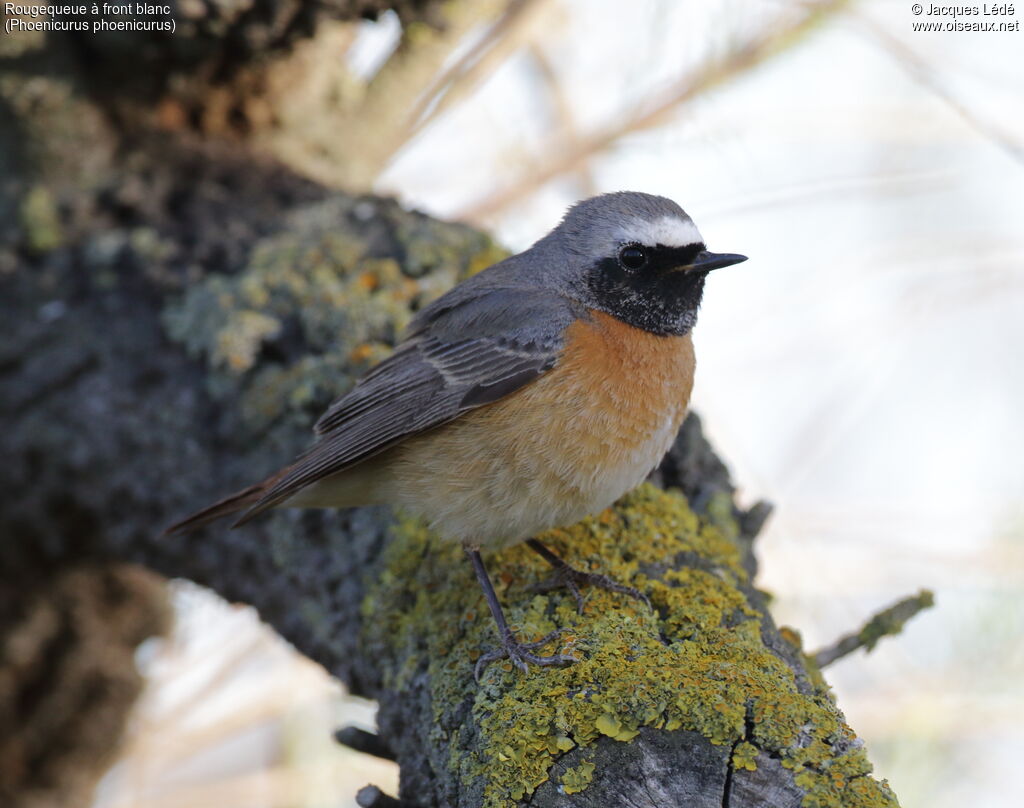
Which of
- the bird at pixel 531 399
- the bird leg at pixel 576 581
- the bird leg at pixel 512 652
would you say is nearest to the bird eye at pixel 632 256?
the bird at pixel 531 399

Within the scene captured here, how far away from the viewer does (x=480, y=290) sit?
3451mm

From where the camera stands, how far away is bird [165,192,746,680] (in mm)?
3018

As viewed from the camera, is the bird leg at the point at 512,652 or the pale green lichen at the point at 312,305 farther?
the pale green lichen at the point at 312,305

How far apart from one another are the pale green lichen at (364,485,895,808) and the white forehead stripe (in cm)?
86

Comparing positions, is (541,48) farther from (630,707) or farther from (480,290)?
(630,707)

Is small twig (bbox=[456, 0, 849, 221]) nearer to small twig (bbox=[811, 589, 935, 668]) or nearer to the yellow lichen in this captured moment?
small twig (bbox=[811, 589, 935, 668])

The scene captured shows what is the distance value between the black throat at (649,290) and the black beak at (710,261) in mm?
19

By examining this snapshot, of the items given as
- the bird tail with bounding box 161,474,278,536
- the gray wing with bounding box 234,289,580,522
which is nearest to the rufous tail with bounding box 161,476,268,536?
the bird tail with bounding box 161,474,278,536

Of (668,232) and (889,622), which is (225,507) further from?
(889,622)

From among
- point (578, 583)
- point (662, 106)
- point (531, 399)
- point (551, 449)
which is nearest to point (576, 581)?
point (578, 583)

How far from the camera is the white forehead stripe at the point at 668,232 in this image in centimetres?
326

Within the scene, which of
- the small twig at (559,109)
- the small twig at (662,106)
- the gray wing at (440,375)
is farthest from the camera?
the small twig at (559,109)

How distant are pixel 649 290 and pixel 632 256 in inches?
5.1

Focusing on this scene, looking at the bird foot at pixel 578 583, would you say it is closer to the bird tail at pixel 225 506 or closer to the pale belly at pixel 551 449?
the pale belly at pixel 551 449
